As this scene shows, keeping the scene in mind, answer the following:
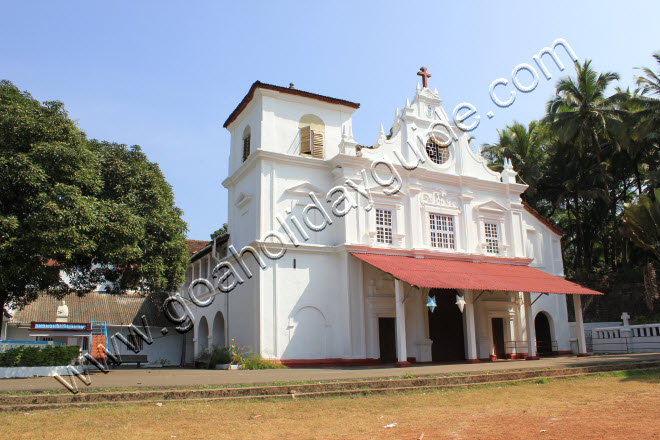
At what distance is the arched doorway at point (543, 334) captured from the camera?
24.7 meters

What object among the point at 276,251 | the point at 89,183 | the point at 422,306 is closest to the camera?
the point at 89,183

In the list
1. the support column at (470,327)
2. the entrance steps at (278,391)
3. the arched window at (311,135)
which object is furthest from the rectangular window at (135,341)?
the entrance steps at (278,391)

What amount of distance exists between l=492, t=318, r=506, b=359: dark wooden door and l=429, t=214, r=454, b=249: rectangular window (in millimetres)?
4078

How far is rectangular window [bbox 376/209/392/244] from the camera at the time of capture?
21144 mm

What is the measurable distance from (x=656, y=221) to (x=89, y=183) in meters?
24.0

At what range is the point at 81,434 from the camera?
22.2 ft

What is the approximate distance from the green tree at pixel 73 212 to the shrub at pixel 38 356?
1.87 meters

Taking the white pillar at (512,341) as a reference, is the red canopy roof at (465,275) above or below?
above

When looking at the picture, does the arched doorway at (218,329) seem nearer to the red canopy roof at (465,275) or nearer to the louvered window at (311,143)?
the red canopy roof at (465,275)

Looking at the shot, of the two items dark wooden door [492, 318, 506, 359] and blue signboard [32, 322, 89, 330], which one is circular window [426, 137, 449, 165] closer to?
dark wooden door [492, 318, 506, 359]

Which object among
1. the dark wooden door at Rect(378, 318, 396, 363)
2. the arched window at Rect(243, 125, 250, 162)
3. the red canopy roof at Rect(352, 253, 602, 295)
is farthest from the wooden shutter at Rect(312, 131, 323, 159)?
the dark wooden door at Rect(378, 318, 396, 363)

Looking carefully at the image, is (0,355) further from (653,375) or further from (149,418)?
(653,375)

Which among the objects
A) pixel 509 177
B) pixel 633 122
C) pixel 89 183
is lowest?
pixel 89 183

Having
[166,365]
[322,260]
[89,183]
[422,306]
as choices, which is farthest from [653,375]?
[166,365]
